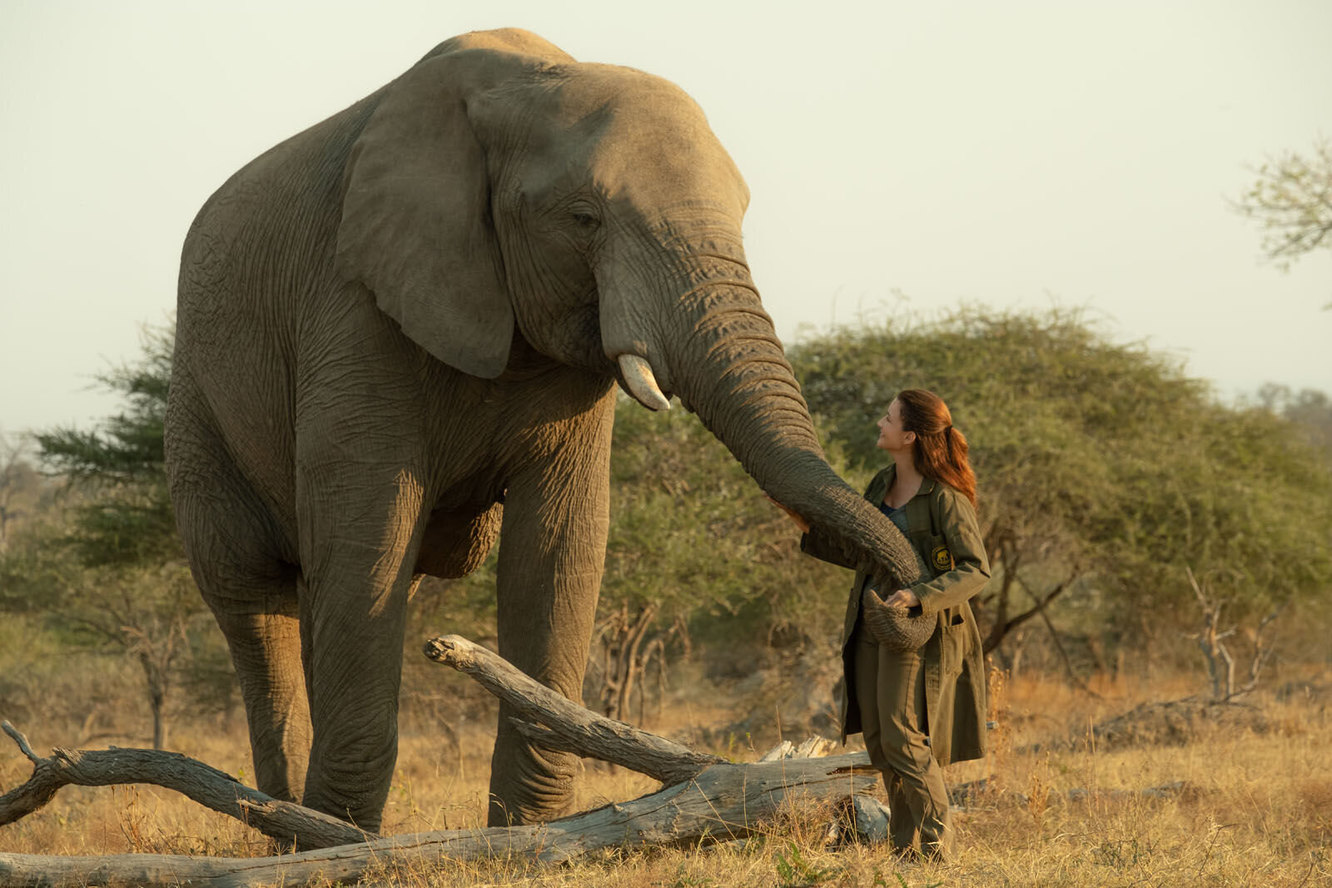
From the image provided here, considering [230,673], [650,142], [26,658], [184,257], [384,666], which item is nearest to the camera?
[650,142]

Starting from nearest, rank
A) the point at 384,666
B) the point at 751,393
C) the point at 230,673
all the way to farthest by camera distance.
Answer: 1. the point at 751,393
2. the point at 384,666
3. the point at 230,673

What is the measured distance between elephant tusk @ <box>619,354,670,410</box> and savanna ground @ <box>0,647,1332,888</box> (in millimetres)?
1501

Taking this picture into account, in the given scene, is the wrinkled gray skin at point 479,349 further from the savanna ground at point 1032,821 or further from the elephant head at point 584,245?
the savanna ground at point 1032,821

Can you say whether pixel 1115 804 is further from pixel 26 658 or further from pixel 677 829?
pixel 26 658

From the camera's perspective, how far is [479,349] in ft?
17.8

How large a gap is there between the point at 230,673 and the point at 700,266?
1355 cm

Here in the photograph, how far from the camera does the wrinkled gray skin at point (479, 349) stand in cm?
500

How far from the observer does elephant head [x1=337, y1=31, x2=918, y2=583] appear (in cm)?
481

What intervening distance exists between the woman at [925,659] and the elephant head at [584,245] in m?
0.54

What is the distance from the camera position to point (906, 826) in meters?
5.35

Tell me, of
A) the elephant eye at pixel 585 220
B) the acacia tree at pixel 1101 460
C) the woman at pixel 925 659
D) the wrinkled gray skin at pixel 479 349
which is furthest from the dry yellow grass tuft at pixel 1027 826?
the acacia tree at pixel 1101 460

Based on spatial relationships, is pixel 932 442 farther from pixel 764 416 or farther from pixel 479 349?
pixel 479 349

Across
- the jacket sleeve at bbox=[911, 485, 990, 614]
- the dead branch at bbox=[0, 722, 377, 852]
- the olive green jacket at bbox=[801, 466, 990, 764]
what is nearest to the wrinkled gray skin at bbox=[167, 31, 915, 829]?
the jacket sleeve at bbox=[911, 485, 990, 614]

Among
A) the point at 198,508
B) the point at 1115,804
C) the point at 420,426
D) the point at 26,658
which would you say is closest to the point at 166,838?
the point at 198,508
